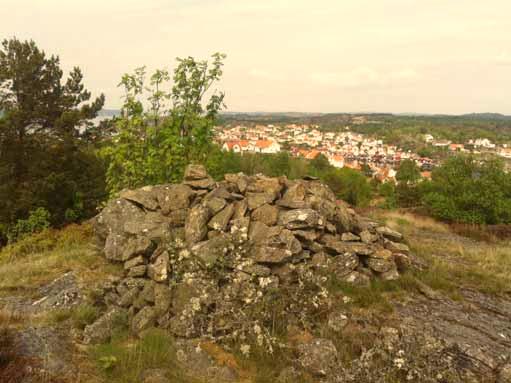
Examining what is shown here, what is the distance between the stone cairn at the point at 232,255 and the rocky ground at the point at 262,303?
24 millimetres

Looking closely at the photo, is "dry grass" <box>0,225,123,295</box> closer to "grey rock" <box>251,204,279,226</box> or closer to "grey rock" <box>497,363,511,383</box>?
"grey rock" <box>251,204,279,226</box>

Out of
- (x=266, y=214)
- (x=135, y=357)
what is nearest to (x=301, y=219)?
(x=266, y=214)

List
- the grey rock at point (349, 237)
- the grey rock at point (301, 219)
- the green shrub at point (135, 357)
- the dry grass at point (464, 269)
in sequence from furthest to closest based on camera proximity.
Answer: the dry grass at point (464, 269) → the grey rock at point (349, 237) → the grey rock at point (301, 219) → the green shrub at point (135, 357)

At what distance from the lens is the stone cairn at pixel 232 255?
17.1ft

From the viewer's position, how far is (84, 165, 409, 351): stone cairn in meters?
5.22

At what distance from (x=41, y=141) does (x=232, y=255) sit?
1479cm

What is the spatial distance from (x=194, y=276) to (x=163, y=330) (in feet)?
2.90

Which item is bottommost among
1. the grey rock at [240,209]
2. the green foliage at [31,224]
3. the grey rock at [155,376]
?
the green foliage at [31,224]

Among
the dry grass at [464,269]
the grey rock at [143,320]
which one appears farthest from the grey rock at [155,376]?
the dry grass at [464,269]

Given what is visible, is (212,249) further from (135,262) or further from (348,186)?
(348,186)

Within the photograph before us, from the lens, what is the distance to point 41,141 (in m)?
16.6

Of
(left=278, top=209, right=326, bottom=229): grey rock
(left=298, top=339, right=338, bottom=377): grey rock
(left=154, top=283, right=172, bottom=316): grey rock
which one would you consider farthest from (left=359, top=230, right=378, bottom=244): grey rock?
(left=154, top=283, right=172, bottom=316): grey rock

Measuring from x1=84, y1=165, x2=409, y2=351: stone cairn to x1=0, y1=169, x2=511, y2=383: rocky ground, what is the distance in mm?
24

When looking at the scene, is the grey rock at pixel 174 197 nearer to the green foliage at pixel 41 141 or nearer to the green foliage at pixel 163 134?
the green foliage at pixel 163 134
